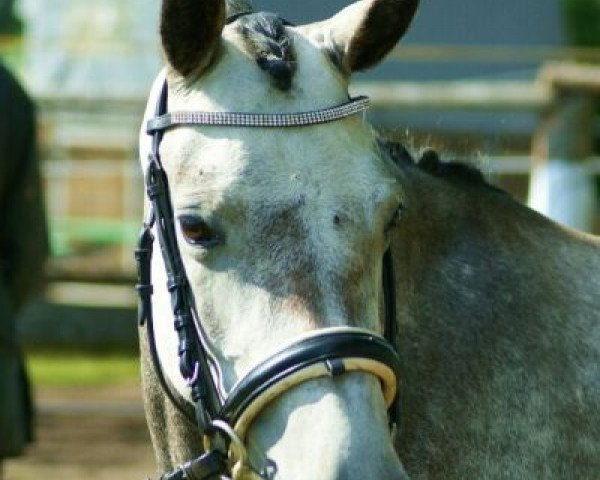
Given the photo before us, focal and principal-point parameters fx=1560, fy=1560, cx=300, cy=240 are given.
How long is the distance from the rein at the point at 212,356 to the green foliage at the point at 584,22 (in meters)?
15.5

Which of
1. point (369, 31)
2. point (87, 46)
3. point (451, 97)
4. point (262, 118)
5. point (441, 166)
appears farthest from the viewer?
point (87, 46)

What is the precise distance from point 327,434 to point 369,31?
929 millimetres

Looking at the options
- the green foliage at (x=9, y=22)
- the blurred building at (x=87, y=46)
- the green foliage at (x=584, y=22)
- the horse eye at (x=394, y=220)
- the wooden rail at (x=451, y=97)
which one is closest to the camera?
the horse eye at (x=394, y=220)

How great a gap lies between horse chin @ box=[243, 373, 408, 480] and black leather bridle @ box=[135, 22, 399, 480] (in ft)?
0.08

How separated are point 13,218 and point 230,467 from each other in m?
3.62

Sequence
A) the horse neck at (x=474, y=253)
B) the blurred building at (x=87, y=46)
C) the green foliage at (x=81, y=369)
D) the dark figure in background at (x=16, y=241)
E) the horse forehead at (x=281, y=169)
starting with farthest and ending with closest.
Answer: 1. the blurred building at (x=87, y=46)
2. the green foliage at (x=81, y=369)
3. the dark figure in background at (x=16, y=241)
4. the horse neck at (x=474, y=253)
5. the horse forehead at (x=281, y=169)

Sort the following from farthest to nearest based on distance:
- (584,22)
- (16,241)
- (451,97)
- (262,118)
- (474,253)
A: 1. (584,22)
2. (451,97)
3. (16,241)
4. (474,253)
5. (262,118)

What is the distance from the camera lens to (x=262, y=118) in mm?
2994

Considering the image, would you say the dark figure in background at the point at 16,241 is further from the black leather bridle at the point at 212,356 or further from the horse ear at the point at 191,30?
the horse ear at the point at 191,30

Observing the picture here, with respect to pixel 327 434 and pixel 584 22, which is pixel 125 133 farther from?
pixel 327 434

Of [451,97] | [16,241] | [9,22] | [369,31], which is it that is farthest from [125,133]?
[369,31]

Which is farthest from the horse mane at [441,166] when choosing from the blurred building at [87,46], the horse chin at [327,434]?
the blurred building at [87,46]

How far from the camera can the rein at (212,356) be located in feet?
9.18

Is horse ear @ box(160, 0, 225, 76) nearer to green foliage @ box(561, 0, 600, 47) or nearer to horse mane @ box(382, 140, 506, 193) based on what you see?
horse mane @ box(382, 140, 506, 193)
